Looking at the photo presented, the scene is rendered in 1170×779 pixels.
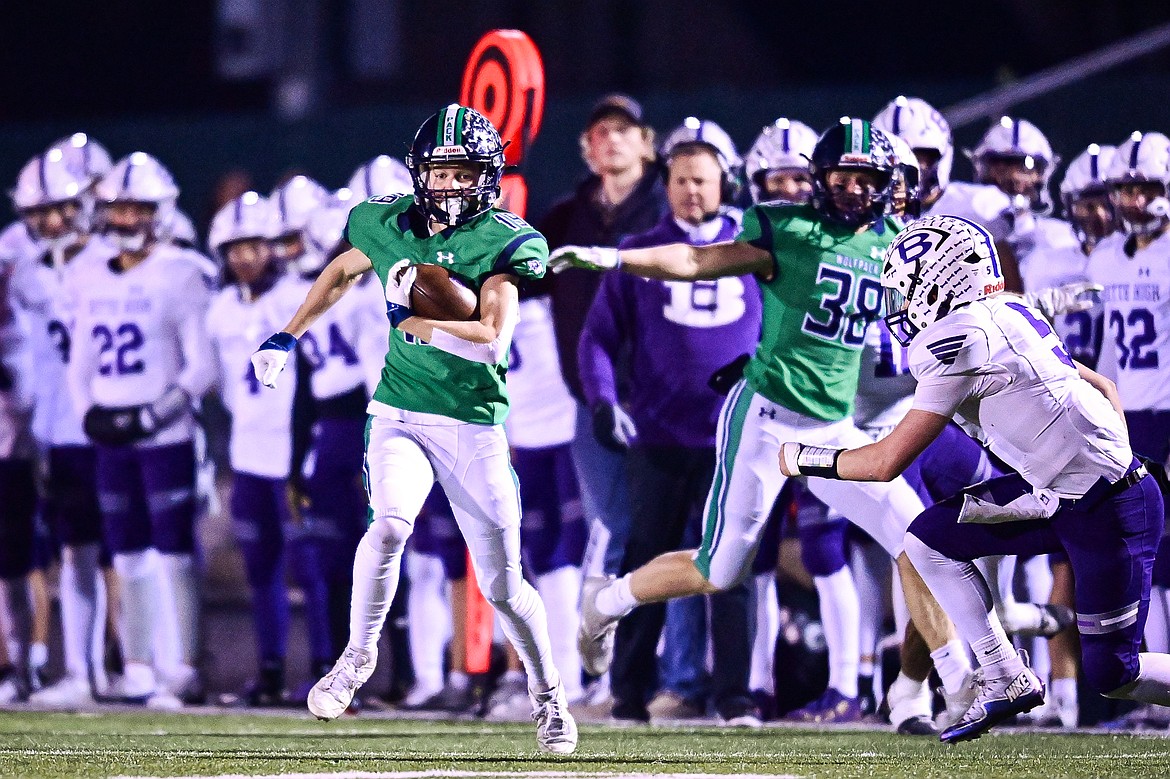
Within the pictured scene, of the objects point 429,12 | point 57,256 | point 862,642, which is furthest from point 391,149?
point 429,12

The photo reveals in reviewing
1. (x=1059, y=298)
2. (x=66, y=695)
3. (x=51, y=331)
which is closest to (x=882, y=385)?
(x=1059, y=298)

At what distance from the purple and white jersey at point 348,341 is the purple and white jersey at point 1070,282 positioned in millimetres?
2524

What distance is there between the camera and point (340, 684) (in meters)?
6.17

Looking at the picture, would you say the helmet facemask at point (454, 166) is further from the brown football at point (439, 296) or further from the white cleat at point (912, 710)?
the white cleat at point (912, 710)

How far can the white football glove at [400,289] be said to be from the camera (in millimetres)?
6051

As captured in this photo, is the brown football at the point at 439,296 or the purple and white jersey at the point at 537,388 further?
the purple and white jersey at the point at 537,388

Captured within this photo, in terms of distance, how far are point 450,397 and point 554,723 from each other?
3.33 ft

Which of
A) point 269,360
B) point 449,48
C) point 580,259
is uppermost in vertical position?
point 449,48

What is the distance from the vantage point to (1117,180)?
7668 mm

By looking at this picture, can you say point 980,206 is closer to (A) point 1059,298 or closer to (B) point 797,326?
(A) point 1059,298

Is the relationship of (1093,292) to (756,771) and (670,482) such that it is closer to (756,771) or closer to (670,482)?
(670,482)

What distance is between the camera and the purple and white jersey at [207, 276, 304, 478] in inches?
331

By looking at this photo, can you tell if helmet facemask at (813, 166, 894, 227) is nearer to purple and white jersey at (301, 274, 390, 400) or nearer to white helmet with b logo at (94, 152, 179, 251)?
purple and white jersey at (301, 274, 390, 400)

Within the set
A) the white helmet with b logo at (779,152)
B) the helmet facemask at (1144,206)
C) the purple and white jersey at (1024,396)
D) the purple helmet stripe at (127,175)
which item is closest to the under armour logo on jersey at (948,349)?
the purple and white jersey at (1024,396)
